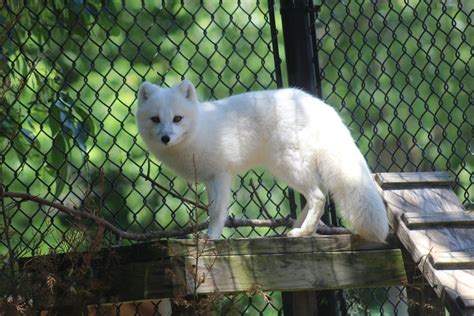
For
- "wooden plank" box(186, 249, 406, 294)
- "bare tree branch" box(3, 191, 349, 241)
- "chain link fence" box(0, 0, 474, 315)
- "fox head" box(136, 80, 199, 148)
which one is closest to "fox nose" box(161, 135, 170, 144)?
"fox head" box(136, 80, 199, 148)

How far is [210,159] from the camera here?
3.33 metres

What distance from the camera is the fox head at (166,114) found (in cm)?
326

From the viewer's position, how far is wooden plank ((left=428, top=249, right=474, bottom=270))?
2.87 meters

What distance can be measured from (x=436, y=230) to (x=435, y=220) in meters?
0.04

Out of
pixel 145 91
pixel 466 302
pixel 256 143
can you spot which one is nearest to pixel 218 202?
pixel 256 143

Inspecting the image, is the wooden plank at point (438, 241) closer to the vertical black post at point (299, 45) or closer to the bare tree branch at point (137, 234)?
the bare tree branch at point (137, 234)

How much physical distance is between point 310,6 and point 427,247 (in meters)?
1.24

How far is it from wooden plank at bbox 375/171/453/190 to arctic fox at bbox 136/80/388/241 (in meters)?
0.30

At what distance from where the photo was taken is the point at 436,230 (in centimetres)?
313

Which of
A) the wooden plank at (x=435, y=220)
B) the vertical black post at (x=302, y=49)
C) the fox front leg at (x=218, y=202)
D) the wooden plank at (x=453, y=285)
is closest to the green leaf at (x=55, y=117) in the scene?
the fox front leg at (x=218, y=202)

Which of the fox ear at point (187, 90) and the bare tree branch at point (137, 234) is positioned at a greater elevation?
the fox ear at point (187, 90)

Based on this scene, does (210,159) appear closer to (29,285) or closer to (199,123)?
(199,123)

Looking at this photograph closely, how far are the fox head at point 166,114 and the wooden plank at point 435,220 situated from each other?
0.91m

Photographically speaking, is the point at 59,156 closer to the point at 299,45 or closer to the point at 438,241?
the point at 299,45
